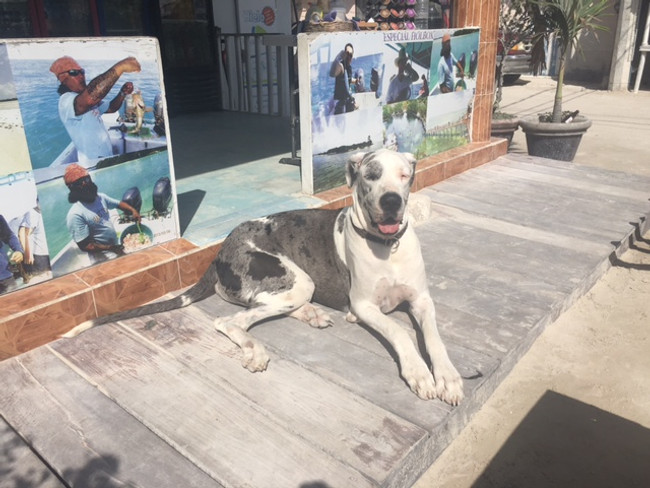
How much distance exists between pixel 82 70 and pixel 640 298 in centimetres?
474

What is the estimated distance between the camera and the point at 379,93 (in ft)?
19.9

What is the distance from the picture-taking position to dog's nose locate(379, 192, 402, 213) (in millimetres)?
3014

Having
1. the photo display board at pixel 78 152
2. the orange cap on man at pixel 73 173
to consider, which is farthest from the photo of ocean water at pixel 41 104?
the orange cap on man at pixel 73 173

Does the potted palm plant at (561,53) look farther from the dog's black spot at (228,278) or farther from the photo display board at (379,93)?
the dog's black spot at (228,278)

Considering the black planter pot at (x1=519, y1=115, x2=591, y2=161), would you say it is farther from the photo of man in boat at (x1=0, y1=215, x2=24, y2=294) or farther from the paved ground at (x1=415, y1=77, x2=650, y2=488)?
the photo of man in boat at (x1=0, y1=215, x2=24, y2=294)

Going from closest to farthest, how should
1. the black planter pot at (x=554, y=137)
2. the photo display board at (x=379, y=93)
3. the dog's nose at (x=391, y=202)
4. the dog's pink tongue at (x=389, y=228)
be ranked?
the dog's nose at (x=391, y=202), the dog's pink tongue at (x=389, y=228), the photo display board at (x=379, y=93), the black planter pot at (x=554, y=137)

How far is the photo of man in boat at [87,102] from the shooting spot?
11.5 feet

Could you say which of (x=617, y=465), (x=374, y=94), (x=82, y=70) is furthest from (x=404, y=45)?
(x=617, y=465)

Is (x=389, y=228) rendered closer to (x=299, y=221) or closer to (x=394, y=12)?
(x=299, y=221)

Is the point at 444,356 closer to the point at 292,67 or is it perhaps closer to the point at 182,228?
the point at 182,228

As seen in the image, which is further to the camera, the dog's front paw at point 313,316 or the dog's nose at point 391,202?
the dog's front paw at point 313,316

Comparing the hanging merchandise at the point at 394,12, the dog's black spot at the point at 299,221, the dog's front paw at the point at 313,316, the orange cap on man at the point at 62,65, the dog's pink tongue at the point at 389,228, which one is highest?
the hanging merchandise at the point at 394,12

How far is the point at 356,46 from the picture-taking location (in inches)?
220

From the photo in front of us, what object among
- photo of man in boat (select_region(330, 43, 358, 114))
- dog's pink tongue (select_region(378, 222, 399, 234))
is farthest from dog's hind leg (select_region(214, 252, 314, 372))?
photo of man in boat (select_region(330, 43, 358, 114))
